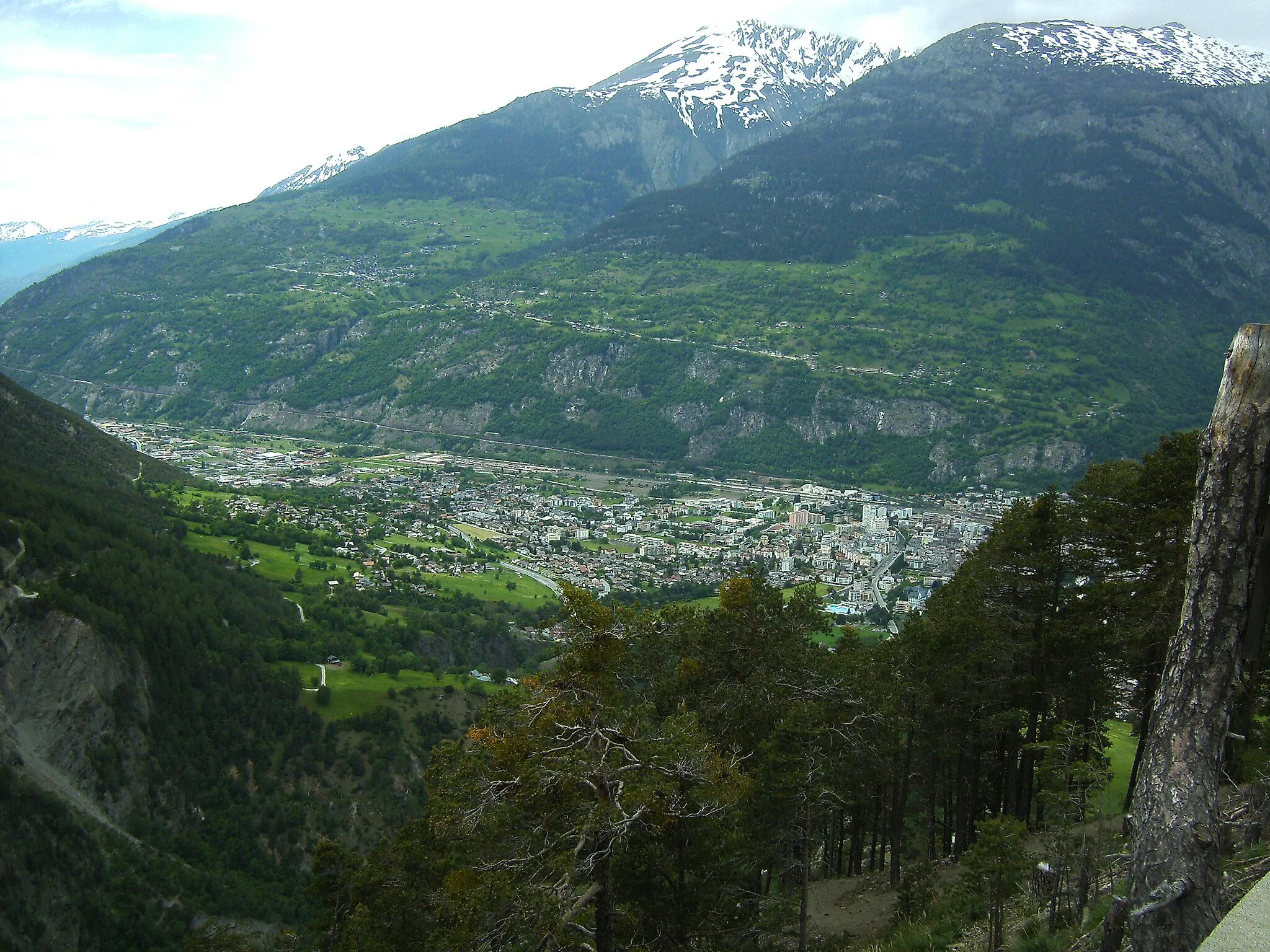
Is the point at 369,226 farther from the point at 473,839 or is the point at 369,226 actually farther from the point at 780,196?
the point at 473,839

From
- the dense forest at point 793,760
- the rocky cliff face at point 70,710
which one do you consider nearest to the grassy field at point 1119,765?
the dense forest at point 793,760

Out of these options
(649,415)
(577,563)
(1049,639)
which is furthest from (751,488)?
(1049,639)

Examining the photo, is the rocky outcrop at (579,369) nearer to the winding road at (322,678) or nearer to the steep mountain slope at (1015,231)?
the steep mountain slope at (1015,231)

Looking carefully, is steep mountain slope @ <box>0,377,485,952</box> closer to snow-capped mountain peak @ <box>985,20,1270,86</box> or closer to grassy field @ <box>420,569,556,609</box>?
grassy field @ <box>420,569,556,609</box>

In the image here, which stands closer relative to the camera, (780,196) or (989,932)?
(989,932)

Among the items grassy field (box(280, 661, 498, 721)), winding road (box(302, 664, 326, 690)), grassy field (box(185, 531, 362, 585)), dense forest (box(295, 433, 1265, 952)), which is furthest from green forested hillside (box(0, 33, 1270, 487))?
dense forest (box(295, 433, 1265, 952))

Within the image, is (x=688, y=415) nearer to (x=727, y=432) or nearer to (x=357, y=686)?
(x=727, y=432)
